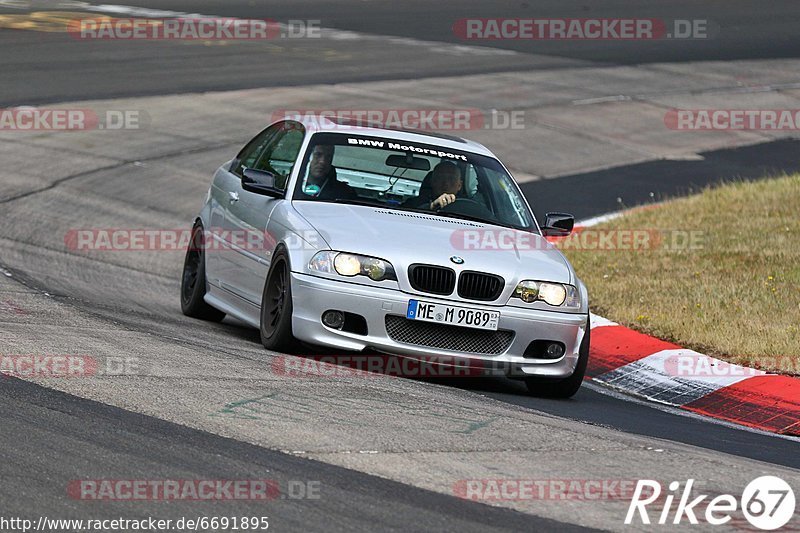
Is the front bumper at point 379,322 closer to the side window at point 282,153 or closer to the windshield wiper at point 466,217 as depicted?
the windshield wiper at point 466,217

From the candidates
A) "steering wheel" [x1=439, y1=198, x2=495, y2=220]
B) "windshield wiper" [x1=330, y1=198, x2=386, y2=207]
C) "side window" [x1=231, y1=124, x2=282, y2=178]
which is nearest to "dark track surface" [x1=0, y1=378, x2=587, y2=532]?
"windshield wiper" [x1=330, y1=198, x2=386, y2=207]

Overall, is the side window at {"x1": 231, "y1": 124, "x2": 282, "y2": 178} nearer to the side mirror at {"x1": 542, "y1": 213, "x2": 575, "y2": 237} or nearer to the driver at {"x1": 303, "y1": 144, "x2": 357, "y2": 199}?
the driver at {"x1": 303, "y1": 144, "x2": 357, "y2": 199}

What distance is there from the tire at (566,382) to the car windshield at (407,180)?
3.54 ft

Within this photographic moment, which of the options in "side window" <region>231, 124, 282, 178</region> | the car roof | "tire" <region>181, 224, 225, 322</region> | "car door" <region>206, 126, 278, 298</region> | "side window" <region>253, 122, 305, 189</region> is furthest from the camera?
"tire" <region>181, 224, 225, 322</region>

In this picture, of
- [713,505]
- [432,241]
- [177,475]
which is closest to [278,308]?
[432,241]

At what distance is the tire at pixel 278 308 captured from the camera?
841cm

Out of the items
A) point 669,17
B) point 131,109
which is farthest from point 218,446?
point 669,17

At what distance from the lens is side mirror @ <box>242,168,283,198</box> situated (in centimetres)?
927

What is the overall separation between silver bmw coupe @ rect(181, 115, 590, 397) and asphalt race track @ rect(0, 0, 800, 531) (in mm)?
316

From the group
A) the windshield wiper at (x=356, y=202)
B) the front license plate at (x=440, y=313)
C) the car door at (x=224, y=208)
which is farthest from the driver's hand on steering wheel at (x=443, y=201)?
the car door at (x=224, y=208)

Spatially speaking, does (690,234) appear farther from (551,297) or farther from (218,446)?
(218,446)

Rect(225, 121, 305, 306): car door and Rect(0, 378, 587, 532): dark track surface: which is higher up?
Rect(225, 121, 305, 306): car door

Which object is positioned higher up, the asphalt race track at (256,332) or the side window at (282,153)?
the side window at (282,153)

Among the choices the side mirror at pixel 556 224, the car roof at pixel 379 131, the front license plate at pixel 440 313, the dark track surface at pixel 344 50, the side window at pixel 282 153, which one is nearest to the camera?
the front license plate at pixel 440 313
